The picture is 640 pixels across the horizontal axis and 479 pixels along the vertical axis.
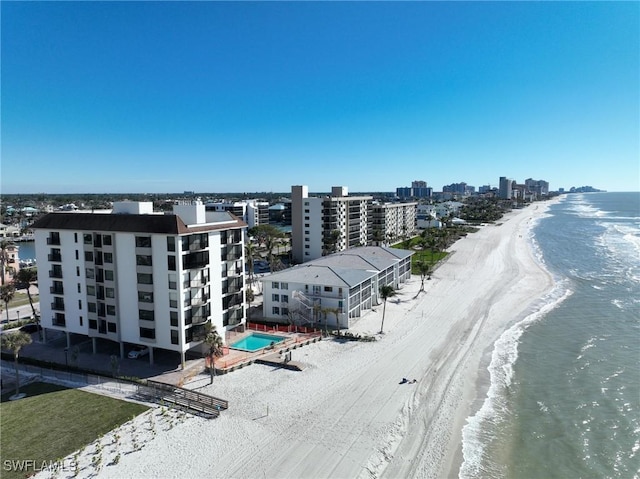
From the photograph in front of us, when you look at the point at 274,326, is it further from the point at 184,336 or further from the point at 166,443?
the point at 166,443

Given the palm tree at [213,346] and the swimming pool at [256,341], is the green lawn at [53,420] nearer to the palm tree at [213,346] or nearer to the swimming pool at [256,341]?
the palm tree at [213,346]

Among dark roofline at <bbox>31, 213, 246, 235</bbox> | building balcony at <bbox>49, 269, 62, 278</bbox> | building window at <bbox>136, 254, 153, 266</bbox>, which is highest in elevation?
dark roofline at <bbox>31, 213, 246, 235</bbox>

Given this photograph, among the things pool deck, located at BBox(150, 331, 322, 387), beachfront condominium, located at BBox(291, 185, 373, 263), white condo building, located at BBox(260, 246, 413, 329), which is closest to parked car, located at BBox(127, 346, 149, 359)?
pool deck, located at BBox(150, 331, 322, 387)

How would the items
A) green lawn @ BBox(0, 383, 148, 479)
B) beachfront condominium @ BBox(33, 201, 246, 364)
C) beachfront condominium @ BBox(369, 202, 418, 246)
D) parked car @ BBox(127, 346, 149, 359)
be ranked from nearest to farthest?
1. green lawn @ BBox(0, 383, 148, 479)
2. beachfront condominium @ BBox(33, 201, 246, 364)
3. parked car @ BBox(127, 346, 149, 359)
4. beachfront condominium @ BBox(369, 202, 418, 246)

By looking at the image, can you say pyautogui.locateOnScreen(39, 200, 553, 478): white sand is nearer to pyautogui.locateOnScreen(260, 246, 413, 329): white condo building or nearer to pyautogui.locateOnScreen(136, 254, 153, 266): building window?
pyautogui.locateOnScreen(260, 246, 413, 329): white condo building

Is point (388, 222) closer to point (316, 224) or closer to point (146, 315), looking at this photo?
point (316, 224)

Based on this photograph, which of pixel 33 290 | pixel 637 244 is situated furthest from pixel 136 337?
pixel 637 244
